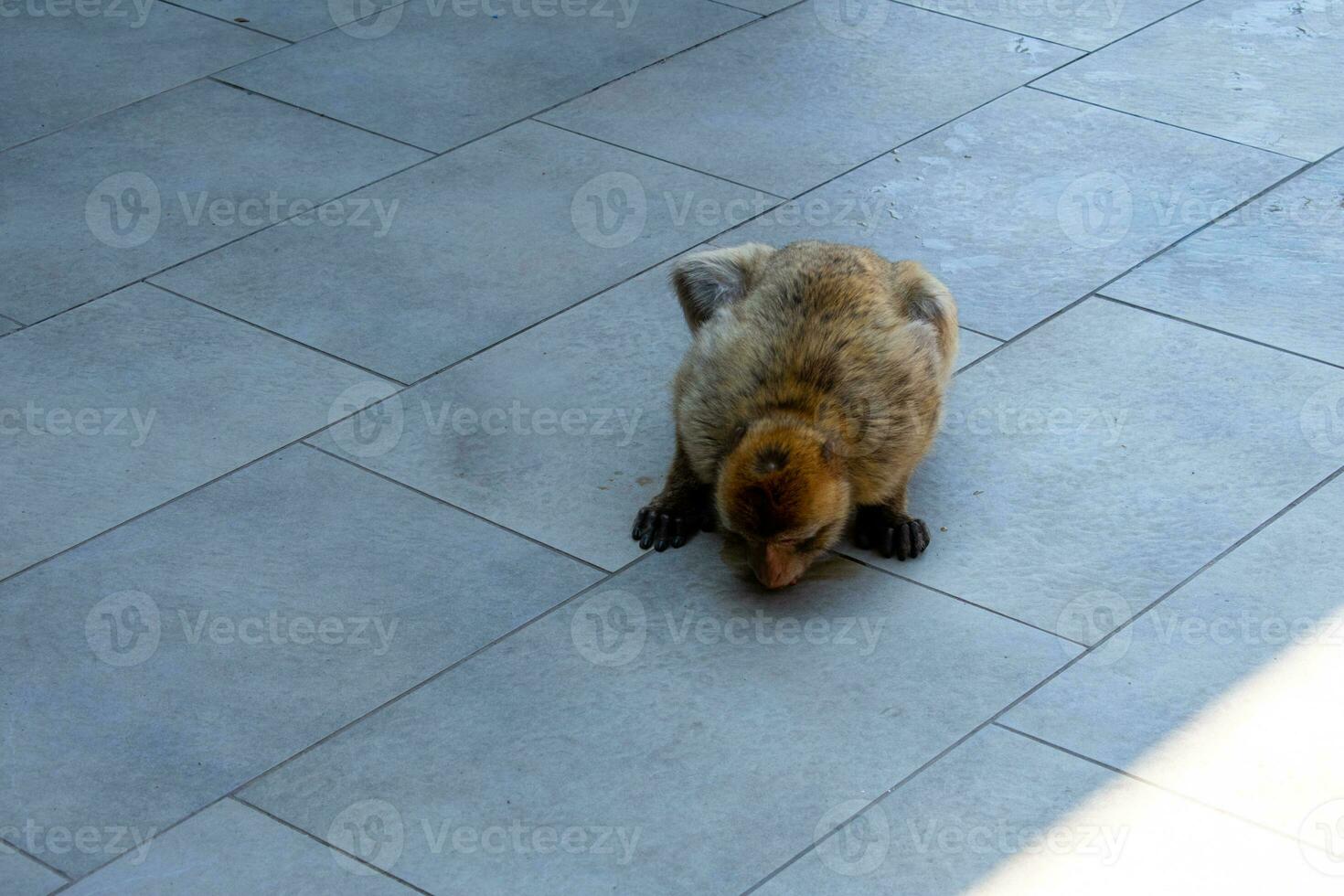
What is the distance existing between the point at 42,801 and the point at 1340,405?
15.7ft

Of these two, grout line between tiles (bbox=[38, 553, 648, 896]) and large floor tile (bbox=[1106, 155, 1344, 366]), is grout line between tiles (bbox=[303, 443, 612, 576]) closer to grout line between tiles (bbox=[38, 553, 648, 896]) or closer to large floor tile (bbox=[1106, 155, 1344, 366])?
grout line between tiles (bbox=[38, 553, 648, 896])

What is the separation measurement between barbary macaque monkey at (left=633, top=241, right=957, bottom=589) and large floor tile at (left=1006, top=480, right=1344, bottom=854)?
86 centimetres

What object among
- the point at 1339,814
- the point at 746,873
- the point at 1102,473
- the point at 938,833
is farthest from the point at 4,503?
the point at 1339,814

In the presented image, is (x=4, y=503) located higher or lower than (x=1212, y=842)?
higher

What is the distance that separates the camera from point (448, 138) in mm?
8367

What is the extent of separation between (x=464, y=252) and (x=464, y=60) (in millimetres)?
2216

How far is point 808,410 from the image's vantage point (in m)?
5.21

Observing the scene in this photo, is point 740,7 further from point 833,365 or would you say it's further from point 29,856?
point 29,856

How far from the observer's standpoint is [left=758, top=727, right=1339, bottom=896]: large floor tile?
4.30 meters

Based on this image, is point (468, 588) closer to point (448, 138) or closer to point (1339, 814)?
point (1339, 814)

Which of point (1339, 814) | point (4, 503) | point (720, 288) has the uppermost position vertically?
point (720, 288)

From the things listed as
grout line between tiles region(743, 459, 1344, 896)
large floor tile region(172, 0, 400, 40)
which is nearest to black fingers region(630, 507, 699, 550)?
grout line between tiles region(743, 459, 1344, 896)

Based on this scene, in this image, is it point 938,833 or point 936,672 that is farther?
point 936,672

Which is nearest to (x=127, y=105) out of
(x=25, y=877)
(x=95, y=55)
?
(x=95, y=55)
